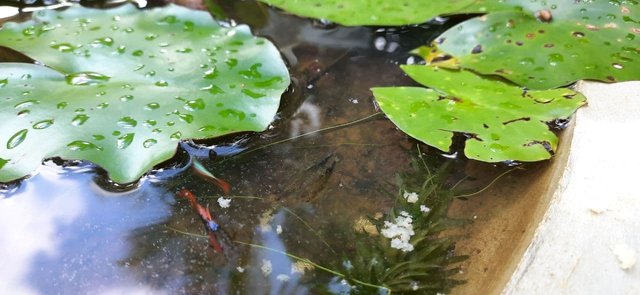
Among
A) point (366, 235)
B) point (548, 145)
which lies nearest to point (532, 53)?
point (548, 145)

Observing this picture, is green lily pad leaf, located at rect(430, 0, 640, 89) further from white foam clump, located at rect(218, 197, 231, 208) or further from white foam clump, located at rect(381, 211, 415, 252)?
white foam clump, located at rect(218, 197, 231, 208)

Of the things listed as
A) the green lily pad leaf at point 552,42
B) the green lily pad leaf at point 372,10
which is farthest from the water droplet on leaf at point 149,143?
the green lily pad leaf at point 552,42

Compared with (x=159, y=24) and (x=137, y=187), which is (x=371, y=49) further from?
(x=137, y=187)

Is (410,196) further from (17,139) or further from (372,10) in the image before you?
(17,139)

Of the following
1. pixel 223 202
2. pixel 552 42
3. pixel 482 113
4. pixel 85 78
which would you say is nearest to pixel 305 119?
pixel 223 202

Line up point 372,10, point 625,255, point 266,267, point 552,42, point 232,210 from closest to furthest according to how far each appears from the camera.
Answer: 1. point 625,255
2. point 266,267
3. point 232,210
4. point 552,42
5. point 372,10

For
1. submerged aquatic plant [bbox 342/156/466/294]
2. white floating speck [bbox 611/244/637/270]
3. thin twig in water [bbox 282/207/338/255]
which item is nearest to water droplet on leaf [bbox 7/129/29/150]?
thin twig in water [bbox 282/207/338/255]
